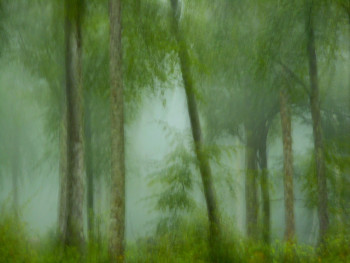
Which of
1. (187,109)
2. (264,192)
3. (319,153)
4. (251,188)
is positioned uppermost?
(187,109)

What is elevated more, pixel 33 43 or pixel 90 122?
pixel 33 43

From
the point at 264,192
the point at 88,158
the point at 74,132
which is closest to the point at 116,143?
the point at 74,132

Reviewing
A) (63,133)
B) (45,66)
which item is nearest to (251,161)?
(63,133)

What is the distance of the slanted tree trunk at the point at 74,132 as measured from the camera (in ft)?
31.8

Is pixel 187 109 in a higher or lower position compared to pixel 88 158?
higher

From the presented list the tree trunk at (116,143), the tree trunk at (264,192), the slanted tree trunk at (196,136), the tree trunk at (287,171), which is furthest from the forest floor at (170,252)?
the tree trunk at (287,171)

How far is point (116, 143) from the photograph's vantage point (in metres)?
8.18

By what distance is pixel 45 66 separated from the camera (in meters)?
13.5

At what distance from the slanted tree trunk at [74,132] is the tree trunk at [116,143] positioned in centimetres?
184

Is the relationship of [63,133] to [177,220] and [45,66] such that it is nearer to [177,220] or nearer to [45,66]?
[45,66]

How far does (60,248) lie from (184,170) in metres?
3.79

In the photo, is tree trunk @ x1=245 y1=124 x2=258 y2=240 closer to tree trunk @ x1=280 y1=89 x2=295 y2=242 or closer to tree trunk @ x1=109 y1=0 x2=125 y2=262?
tree trunk @ x1=280 y1=89 x2=295 y2=242

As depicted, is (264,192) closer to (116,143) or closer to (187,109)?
(187,109)

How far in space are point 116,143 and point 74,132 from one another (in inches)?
91.0
